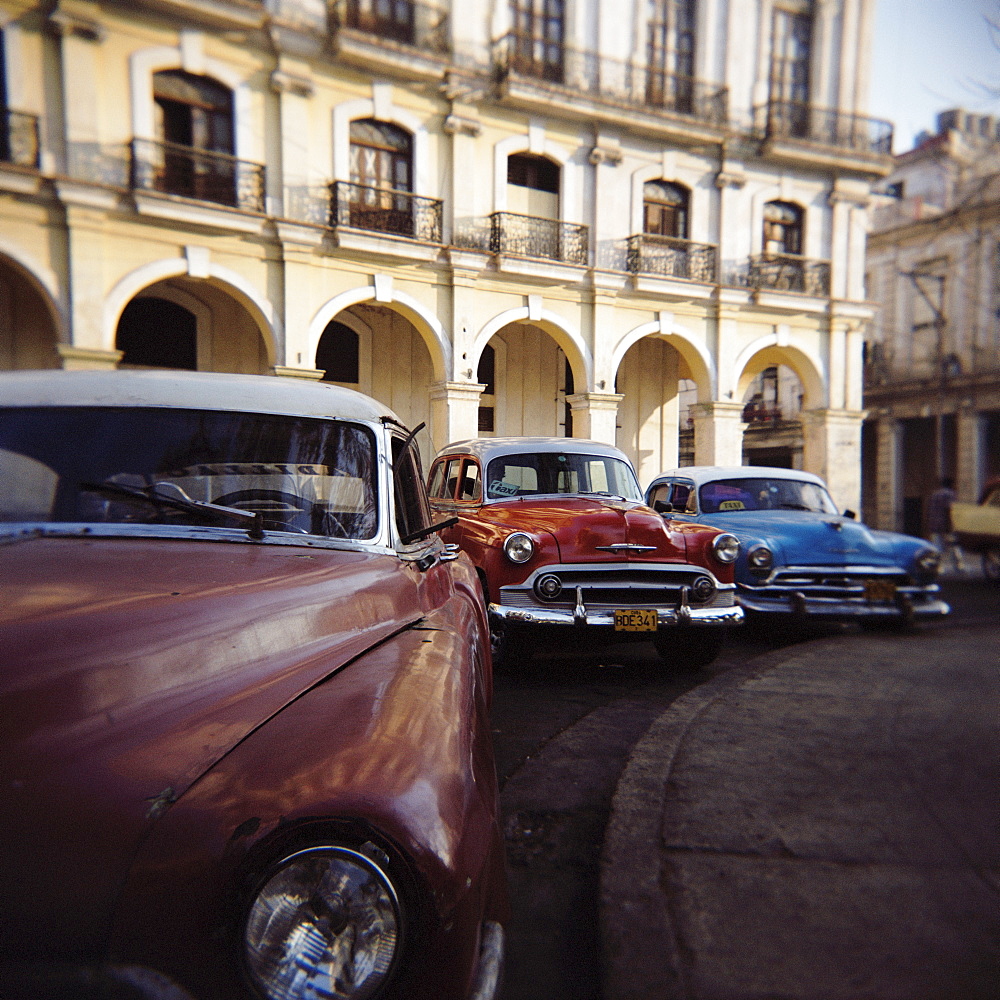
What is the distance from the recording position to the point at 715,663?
577 cm

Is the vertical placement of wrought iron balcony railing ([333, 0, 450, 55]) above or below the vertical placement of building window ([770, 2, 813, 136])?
below

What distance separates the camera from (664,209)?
16.8 meters

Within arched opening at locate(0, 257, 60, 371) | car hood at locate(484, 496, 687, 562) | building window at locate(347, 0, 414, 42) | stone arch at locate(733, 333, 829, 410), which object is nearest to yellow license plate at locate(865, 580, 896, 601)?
car hood at locate(484, 496, 687, 562)

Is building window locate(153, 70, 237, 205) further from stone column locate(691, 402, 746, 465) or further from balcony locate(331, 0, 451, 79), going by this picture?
stone column locate(691, 402, 746, 465)

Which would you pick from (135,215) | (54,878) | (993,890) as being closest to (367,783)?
(54,878)

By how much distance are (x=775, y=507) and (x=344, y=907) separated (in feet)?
24.4

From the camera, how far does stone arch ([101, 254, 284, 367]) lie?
12.2 meters

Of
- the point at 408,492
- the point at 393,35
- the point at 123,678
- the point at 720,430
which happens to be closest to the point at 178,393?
the point at 408,492

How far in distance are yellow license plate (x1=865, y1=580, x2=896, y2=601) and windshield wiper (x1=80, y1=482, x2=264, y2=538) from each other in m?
5.86

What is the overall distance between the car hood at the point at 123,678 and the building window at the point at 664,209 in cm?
1625

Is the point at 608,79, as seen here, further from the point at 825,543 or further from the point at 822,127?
the point at 825,543

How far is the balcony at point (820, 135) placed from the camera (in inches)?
682

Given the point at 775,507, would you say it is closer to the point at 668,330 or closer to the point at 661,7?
the point at 668,330

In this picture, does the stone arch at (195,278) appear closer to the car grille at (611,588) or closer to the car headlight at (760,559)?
the car headlight at (760,559)
